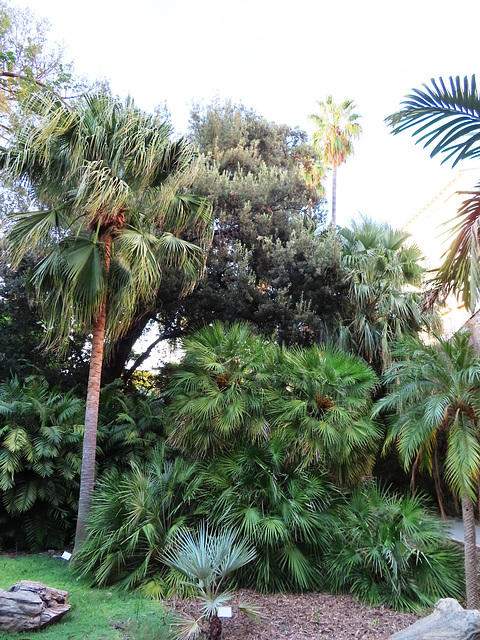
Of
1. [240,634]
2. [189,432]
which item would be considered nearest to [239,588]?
[240,634]

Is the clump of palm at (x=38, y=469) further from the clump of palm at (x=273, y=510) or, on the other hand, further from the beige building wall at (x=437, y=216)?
the beige building wall at (x=437, y=216)

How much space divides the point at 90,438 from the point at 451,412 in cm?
554

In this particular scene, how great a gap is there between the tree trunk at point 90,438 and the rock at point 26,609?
2.15m

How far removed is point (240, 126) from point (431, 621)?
12.3m

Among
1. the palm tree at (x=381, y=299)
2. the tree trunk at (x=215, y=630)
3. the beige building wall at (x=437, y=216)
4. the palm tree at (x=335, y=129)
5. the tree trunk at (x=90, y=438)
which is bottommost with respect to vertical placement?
the tree trunk at (x=215, y=630)

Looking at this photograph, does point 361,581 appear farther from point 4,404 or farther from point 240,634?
point 4,404

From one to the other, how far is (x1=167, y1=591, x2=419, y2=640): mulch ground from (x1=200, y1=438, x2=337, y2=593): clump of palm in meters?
0.28

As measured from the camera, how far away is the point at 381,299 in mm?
10344

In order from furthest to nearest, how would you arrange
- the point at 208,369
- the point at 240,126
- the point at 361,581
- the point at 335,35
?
1. the point at 240,126
2. the point at 335,35
3. the point at 208,369
4. the point at 361,581

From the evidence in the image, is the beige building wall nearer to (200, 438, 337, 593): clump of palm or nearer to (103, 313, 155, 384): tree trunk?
(103, 313, 155, 384): tree trunk

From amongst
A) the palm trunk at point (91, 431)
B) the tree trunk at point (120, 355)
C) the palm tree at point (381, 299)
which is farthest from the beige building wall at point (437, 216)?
the palm trunk at point (91, 431)

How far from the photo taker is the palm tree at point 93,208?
7426 millimetres

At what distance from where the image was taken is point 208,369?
829 centimetres

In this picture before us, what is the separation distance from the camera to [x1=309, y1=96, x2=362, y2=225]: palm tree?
1022 inches
